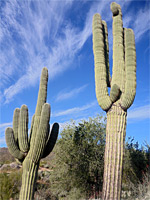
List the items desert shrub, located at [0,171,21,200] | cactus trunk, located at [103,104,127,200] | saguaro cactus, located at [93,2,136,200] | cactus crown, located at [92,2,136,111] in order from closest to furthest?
cactus trunk, located at [103,104,127,200], saguaro cactus, located at [93,2,136,200], cactus crown, located at [92,2,136,111], desert shrub, located at [0,171,21,200]

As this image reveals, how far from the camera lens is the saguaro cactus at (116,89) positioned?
4984mm

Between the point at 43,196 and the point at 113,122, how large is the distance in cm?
909

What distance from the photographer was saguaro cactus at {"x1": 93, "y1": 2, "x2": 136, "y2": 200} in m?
4.98

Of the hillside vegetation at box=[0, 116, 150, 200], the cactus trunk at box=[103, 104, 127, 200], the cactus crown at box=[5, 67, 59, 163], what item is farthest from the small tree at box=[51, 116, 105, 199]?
the cactus trunk at box=[103, 104, 127, 200]

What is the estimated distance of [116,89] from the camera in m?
5.39

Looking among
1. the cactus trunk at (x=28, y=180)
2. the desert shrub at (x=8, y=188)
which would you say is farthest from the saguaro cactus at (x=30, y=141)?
the desert shrub at (x=8, y=188)

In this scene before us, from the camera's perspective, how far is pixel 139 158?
1110 cm

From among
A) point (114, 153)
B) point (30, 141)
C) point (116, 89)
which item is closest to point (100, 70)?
point (116, 89)

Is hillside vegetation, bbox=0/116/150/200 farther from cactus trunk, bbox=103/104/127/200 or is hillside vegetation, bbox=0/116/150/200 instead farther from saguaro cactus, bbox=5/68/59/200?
cactus trunk, bbox=103/104/127/200

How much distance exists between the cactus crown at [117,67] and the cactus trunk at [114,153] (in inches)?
12.2

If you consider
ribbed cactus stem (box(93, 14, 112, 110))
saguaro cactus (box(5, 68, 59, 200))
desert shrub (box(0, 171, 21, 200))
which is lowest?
desert shrub (box(0, 171, 21, 200))

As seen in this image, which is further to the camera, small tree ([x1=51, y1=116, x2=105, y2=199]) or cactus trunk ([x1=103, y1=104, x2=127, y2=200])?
small tree ([x1=51, y1=116, x2=105, y2=199])

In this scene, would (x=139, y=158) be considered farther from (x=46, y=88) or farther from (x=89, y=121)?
(x=46, y=88)

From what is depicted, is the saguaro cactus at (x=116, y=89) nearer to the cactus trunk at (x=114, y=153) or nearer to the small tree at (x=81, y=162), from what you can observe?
the cactus trunk at (x=114, y=153)
